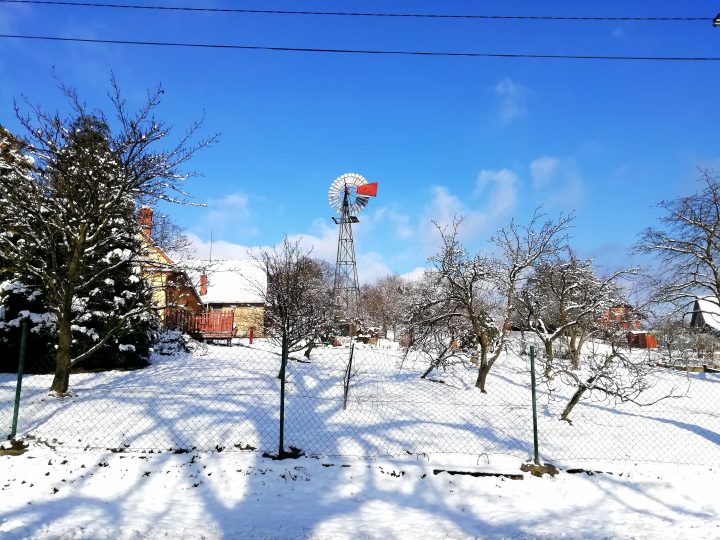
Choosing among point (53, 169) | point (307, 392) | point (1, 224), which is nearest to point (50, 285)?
point (1, 224)

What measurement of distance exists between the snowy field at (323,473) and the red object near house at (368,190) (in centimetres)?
2439

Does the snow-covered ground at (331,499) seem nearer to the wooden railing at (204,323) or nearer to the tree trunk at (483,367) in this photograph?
the tree trunk at (483,367)

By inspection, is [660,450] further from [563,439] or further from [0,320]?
[0,320]

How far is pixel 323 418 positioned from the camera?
7.46 m

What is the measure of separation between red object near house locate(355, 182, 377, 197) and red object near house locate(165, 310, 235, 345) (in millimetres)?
14246

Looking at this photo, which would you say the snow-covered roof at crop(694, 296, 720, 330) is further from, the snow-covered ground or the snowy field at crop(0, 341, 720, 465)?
→ the snow-covered ground

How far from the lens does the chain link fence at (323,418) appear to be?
6.15 m

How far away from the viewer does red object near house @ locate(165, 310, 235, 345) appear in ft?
68.5

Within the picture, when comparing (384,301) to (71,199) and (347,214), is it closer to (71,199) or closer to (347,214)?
(347,214)

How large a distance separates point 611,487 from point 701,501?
908 millimetres

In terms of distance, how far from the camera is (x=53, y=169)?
27.9 feet

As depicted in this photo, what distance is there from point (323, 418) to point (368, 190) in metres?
26.2

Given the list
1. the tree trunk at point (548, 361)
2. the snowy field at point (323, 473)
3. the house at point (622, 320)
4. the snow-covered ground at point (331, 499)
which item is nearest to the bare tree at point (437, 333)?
the tree trunk at point (548, 361)

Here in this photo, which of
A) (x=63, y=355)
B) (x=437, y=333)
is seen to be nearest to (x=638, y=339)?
(x=437, y=333)
